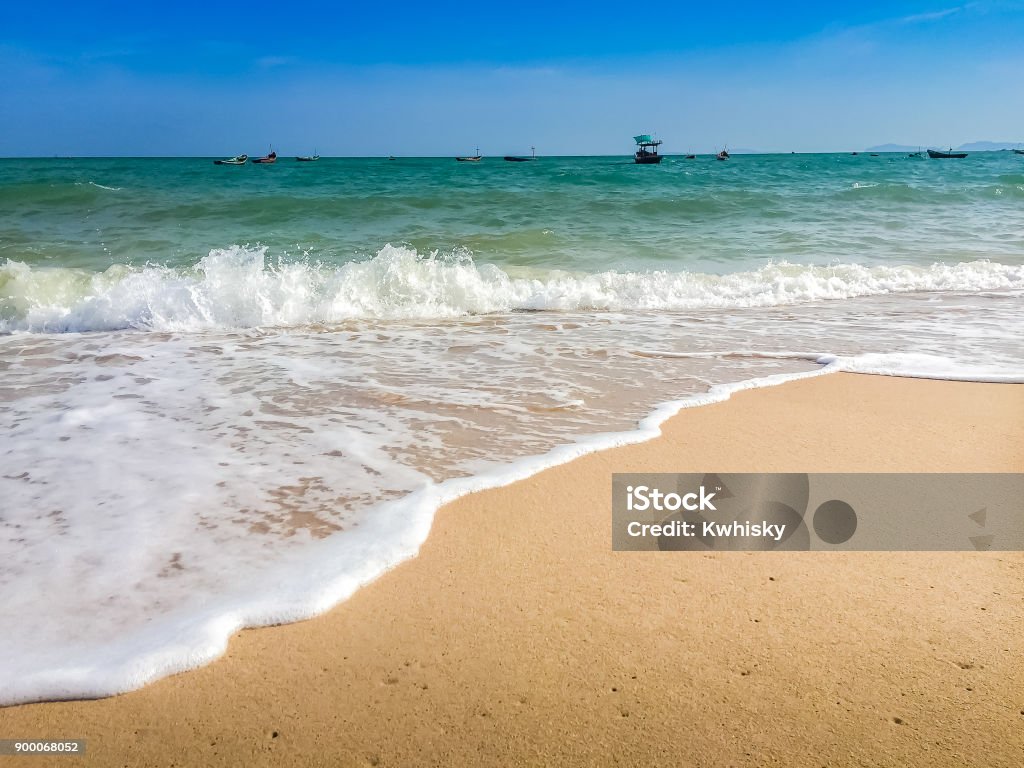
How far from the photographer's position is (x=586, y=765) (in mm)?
1782

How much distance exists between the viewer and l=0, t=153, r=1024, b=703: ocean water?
8.51 ft

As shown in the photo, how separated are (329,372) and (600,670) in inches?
150

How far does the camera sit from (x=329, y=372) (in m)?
5.46

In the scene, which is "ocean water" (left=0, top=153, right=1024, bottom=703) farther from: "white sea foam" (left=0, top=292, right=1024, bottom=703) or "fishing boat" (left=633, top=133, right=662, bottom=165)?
"fishing boat" (left=633, top=133, right=662, bottom=165)

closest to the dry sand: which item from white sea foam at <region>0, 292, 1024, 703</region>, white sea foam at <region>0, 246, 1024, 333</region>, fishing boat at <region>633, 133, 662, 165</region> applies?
Answer: white sea foam at <region>0, 292, 1024, 703</region>

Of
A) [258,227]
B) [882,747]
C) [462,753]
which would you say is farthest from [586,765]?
[258,227]

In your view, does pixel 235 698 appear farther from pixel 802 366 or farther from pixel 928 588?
pixel 802 366

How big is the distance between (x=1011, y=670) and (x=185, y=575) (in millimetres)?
2627

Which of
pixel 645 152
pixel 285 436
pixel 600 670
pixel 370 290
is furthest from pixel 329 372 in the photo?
Answer: pixel 645 152

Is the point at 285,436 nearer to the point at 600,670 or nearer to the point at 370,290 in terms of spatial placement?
the point at 600,670

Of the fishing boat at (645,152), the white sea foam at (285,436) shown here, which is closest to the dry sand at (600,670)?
the white sea foam at (285,436)

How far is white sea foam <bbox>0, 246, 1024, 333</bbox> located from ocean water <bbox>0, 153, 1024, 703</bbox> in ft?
0.13

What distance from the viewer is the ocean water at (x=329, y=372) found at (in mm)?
2594

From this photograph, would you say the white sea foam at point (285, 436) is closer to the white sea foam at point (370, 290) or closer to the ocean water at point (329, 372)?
the ocean water at point (329, 372)
